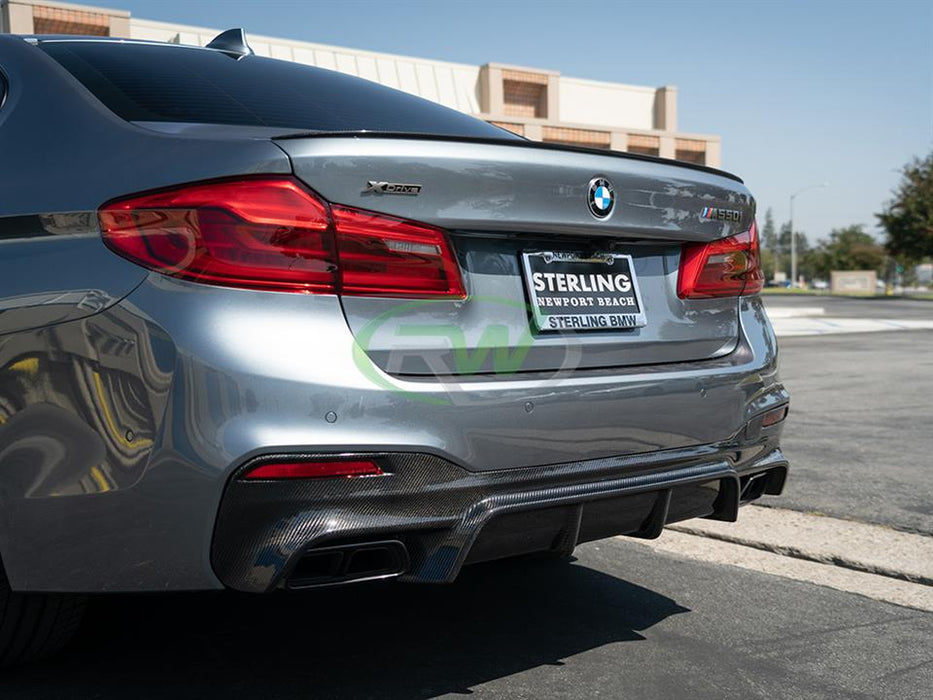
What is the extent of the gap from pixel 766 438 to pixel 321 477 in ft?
4.67

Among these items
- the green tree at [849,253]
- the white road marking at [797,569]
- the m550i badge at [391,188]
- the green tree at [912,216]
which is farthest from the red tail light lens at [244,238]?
the green tree at [849,253]

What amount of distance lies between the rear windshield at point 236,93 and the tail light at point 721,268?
68 cm

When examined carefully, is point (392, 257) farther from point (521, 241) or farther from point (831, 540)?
point (831, 540)

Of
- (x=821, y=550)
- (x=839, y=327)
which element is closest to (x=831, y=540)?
(x=821, y=550)

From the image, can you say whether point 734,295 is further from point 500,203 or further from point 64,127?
point 64,127

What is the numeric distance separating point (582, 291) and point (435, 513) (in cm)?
69

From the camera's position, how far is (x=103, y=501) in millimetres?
2252

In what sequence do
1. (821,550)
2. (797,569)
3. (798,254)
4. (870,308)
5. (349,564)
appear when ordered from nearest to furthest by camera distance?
(349,564), (797,569), (821,550), (870,308), (798,254)

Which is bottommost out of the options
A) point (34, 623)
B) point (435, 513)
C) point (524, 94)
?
point (34, 623)

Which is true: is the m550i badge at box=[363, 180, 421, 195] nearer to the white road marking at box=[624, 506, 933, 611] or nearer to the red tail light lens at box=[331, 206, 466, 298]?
the red tail light lens at box=[331, 206, 466, 298]

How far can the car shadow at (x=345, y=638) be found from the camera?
2.76 metres

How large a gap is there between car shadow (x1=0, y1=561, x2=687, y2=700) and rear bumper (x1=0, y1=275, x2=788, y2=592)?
56cm

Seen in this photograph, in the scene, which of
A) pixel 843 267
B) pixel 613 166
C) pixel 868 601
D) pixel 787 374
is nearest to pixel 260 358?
pixel 613 166

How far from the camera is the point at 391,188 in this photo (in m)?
2.31
